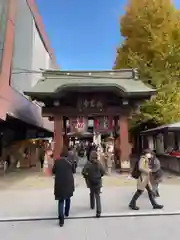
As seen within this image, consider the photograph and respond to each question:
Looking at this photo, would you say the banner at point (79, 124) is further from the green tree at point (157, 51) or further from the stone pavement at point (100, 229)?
the stone pavement at point (100, 229)

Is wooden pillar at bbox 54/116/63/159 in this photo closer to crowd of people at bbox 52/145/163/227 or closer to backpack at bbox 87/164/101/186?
crowd of people at bbox 52/145/163/227

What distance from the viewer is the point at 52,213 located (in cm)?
774

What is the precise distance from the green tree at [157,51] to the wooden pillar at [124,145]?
4214mm

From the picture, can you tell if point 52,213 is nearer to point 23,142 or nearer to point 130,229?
point 130,229

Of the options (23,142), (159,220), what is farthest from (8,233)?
(23,142)

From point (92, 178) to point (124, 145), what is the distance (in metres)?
9.26

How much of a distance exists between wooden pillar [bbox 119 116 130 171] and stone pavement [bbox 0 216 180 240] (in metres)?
9.16

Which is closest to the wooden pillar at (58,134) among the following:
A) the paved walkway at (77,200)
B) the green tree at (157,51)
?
the paved walkway at (77,200)

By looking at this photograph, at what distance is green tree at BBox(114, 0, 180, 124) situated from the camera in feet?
67.2

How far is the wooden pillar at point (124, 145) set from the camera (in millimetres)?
16359

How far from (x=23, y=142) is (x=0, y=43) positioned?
7.57 metres

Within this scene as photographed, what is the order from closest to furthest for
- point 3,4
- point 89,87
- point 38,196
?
point 38,196 → point 89,87 → point 3,4

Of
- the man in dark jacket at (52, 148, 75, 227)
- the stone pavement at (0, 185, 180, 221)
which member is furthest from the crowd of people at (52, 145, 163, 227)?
the stone pavement at (0, 185, 180, 221)

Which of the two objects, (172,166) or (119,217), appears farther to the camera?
(172,166)
